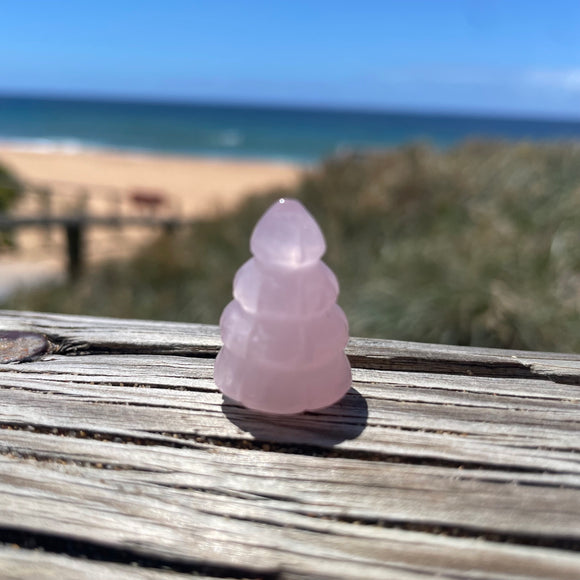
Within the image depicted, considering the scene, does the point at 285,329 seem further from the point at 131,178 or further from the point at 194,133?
the point at 194,133

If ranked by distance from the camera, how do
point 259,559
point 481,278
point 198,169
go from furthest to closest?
point 198,169, point 481,278, point 259,559

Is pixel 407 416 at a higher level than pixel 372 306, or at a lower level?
higher

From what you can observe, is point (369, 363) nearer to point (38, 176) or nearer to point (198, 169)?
point (38, 176)

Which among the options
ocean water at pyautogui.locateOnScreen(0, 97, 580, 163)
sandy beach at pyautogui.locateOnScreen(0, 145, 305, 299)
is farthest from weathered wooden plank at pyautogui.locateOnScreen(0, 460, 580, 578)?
ocean water at pyautogui.locateOnScreen(0, 97, 580, 163)

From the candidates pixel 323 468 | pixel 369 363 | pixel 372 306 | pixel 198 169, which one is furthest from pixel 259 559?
pixel 198 169

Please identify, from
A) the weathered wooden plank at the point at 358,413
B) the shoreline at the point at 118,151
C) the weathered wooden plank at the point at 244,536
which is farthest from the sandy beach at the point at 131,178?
the weathered wooden plank at the point at 244,536

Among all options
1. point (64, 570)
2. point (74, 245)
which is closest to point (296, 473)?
point (64, 570)

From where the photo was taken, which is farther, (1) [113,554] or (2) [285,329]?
(2) [285,329]
